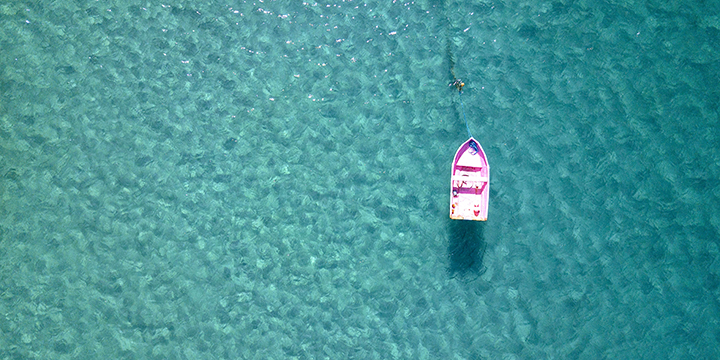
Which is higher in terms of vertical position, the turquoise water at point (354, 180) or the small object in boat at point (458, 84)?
the small object in boat at point (458, 84)

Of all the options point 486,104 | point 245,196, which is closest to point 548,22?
point 486,104

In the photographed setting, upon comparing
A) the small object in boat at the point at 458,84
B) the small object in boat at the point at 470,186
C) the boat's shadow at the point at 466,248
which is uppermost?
the small object in boat at the point at 458,84

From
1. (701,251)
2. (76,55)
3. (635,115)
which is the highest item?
(635,115)

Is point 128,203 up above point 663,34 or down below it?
below

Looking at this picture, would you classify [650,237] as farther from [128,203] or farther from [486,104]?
[128,203]

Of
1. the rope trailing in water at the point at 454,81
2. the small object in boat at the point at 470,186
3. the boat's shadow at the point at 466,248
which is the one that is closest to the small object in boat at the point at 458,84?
the rope trailing in water at the point at 454,81

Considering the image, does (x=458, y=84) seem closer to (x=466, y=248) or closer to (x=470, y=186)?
(x=470, y=186)

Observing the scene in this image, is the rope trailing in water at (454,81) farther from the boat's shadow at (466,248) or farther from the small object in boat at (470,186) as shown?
the boat's shadow at (466,248)
